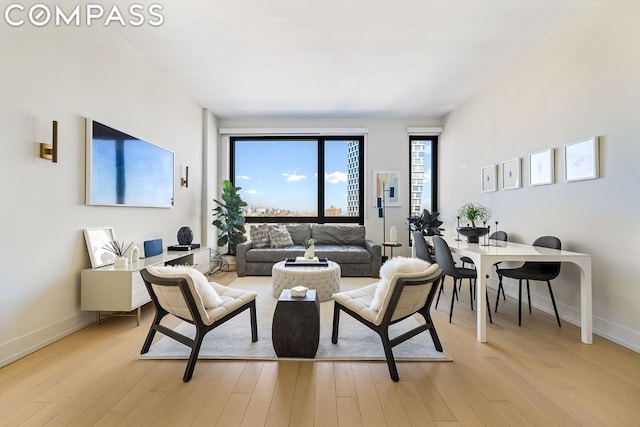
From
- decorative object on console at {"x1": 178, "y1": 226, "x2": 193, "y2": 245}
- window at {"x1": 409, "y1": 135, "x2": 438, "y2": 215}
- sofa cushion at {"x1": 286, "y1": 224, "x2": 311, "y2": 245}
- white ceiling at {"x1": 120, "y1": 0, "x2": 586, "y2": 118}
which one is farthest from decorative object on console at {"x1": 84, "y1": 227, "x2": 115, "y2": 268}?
window at {"x1": 409, "y1": 135, "x2": 438, "y2": 215}

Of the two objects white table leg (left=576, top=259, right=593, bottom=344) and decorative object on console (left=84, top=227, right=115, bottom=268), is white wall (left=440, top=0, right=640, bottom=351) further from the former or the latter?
decorative object on console (left=84, top=227, right=115, bottom=268)

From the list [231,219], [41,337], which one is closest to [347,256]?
[231,219]

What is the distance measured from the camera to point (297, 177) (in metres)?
6.44

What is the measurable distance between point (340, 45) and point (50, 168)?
9.84 feet

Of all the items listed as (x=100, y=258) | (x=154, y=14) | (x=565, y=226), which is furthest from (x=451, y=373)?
(x=154, y=14)

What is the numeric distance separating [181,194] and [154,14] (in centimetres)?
255

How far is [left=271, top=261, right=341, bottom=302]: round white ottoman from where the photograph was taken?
3.61 metres

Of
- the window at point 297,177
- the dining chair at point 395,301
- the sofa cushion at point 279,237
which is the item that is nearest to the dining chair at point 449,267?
the dining chair at point 395,301

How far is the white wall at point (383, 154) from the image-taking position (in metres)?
6.22

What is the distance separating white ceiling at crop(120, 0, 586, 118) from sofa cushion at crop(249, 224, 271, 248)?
7.13 feet

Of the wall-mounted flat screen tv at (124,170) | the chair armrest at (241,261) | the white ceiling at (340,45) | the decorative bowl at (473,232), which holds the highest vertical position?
the white ceiling at (340,45)

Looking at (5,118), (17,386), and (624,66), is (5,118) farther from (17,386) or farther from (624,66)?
(624,66)

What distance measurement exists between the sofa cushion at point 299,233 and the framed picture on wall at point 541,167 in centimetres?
354

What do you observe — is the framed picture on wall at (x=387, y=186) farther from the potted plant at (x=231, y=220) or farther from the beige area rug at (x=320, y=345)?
the beige area rug at (x=320, y=345)
